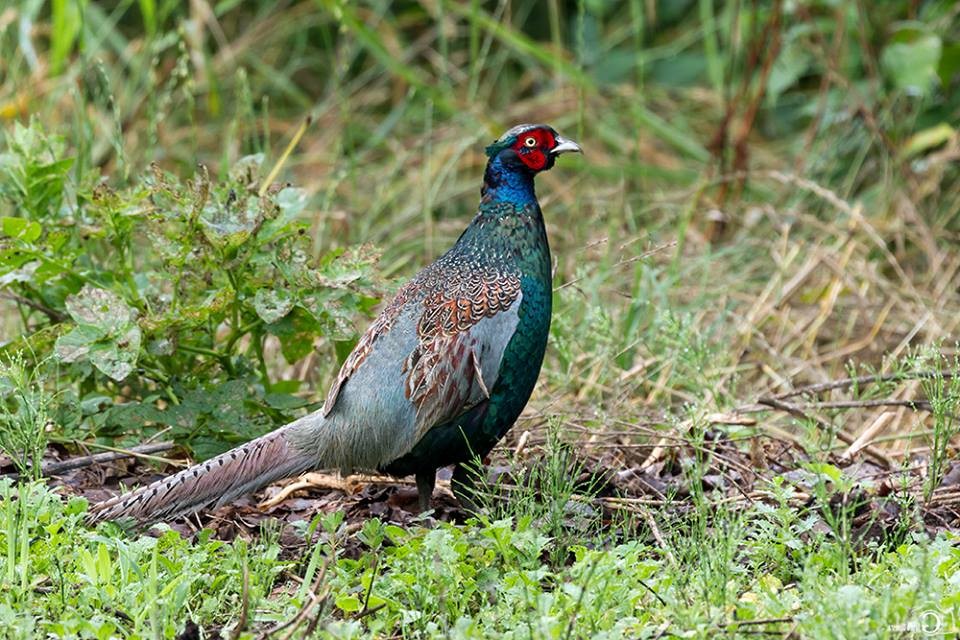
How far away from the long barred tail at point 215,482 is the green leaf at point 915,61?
3.36 metres

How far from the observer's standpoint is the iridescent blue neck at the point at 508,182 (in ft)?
13.3

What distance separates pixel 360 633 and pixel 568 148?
1693 mm

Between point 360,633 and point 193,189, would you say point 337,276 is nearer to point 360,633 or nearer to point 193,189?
point 193,189

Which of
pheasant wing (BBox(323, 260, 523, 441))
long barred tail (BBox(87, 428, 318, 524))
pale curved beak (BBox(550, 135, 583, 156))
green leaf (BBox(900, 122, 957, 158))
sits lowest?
Result: long barred tail (BBox(87, 428, 318, 524))

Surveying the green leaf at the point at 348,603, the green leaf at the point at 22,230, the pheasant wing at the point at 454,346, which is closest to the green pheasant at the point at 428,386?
the pheasant wing at the point at 454,346

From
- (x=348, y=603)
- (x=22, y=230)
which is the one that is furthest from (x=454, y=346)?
(x=22, y=230)

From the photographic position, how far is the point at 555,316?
4.72 meters

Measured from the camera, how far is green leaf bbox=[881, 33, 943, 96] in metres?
5.86

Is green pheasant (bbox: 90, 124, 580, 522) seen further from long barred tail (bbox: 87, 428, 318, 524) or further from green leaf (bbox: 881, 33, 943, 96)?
green leaf (bbox: 881, 33, 943, 96)

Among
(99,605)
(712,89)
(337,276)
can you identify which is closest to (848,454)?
(337,276)

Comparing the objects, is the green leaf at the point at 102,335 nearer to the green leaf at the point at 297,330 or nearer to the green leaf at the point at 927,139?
the green leaf at the point at 297,330

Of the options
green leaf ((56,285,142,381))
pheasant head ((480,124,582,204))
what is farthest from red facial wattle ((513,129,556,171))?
green leaf ((56,285,142,381))

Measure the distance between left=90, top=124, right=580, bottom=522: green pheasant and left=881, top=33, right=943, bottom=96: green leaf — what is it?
8.63ft

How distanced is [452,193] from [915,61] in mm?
2136
